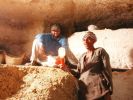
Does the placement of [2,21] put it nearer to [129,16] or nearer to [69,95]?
[129,16]

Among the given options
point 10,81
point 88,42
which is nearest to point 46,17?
point 88,42

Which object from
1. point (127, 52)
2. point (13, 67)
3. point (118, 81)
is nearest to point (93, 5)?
point (127, 52)

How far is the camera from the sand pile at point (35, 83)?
3.08m

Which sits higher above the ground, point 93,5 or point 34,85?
point 93,5

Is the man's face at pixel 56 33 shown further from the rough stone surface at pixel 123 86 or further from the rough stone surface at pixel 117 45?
the rough stone surface at pixel 123 86

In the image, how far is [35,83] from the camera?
10.5ft

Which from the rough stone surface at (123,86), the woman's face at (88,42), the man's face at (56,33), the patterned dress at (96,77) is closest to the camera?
the patterned dress at (96,77)

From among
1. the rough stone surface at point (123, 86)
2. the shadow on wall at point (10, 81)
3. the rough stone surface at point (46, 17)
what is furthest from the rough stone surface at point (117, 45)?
the shadow on wall at point (10, 81)

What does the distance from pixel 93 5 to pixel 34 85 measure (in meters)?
2.43

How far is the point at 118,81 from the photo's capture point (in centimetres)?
453

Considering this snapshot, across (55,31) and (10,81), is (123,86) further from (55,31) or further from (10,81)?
(10,81)

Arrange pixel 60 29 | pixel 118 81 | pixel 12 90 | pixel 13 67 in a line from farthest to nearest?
pixel 60 29 < pixel 118 81 < pixel 13 67 < pixel 12 90

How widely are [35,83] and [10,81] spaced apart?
0.83 feet

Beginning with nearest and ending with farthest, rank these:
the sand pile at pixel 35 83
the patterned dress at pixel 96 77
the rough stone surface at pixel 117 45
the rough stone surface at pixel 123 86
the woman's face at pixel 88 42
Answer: the sand pile at pixel 35 83, the patterned dress at pixel 96 77, the woman's face at pixel 88 42, the rough stone surface at pixel 123 86, the rough stone surface at pixel 117 45
